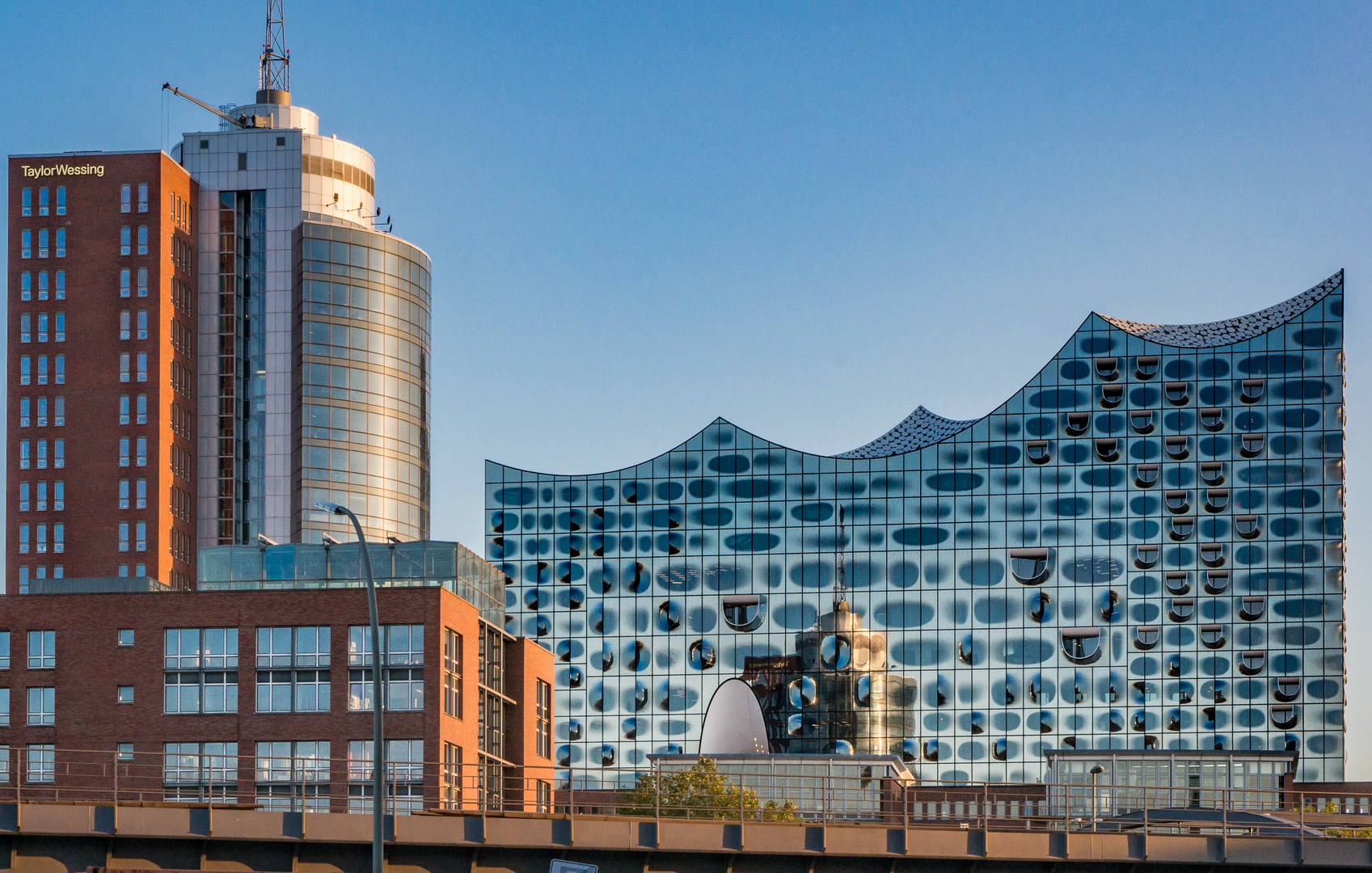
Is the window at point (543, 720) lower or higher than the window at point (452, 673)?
lower

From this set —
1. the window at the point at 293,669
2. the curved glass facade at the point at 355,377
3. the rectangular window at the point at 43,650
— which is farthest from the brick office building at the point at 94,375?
the window at the point at 293,669

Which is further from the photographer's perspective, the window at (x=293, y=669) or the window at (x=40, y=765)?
the window at (x=40, y=765)

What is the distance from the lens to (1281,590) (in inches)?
5782

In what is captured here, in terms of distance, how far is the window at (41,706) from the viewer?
79.3 m

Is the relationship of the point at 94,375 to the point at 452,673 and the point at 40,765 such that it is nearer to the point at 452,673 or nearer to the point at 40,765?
the point at 40,765

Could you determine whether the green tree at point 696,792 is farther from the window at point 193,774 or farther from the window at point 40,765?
the window at point 40,765

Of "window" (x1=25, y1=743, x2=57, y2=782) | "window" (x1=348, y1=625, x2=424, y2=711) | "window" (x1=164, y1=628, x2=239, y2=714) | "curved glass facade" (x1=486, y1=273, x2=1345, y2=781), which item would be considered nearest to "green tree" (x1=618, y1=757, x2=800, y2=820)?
"window" (x1=348, y1=625, x2=424, y2=711)

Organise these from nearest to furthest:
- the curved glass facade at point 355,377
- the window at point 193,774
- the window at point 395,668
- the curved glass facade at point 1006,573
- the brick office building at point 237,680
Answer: the window at point 193,774
the brick office building at point 237,680
the window at point 395,668
the curved glass facade at point 1006,573
the curved glass facade at point 355,377

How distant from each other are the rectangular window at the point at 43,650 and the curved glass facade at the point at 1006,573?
7503 cm

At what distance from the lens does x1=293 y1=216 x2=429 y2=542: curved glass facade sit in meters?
159

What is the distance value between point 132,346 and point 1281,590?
296 feet

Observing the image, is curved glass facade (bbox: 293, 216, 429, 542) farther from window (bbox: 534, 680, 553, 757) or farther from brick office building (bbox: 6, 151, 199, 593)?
window (bbox: 534, 680, 553, 757)

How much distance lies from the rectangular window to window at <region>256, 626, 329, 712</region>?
873cm

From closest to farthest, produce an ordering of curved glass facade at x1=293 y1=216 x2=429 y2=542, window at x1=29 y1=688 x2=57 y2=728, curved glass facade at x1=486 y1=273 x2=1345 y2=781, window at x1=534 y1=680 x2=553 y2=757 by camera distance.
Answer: window at x1=29 y1=688 x2=57 y2=728, window at x1=534 y1=680 x2=553 y2=757, curved glass facade at x1=486 y1=273 x2=1345 y2=781, curved glass facade at x1=293 y1=216 x2=429 y2=542
